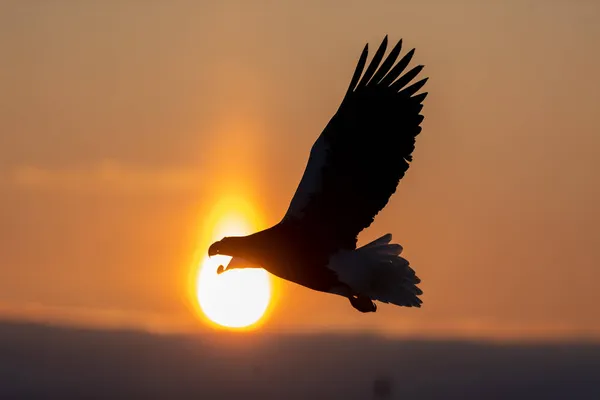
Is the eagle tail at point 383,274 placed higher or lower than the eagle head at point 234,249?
lower

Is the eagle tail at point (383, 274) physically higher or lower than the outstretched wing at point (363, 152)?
lower

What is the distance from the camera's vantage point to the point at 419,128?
79.8 feet

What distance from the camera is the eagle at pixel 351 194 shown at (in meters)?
24.0

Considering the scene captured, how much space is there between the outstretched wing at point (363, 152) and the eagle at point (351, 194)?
14 mm

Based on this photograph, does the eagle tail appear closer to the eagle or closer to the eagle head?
the eagle

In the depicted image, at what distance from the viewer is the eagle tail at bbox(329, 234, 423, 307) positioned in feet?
80.8

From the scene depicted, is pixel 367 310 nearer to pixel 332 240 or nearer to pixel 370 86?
pixel 332 240

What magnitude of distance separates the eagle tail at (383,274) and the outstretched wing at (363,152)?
490 millimetres

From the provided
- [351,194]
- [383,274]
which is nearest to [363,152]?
[351,194]

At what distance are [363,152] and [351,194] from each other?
628mm

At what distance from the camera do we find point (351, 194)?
24.2 m

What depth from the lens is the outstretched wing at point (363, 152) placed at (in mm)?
23938

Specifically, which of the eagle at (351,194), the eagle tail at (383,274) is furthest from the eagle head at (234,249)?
the eagle tail at (383,274)

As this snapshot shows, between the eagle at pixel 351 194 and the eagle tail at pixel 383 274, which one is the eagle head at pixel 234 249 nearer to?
the eagle at pixel 351 194
